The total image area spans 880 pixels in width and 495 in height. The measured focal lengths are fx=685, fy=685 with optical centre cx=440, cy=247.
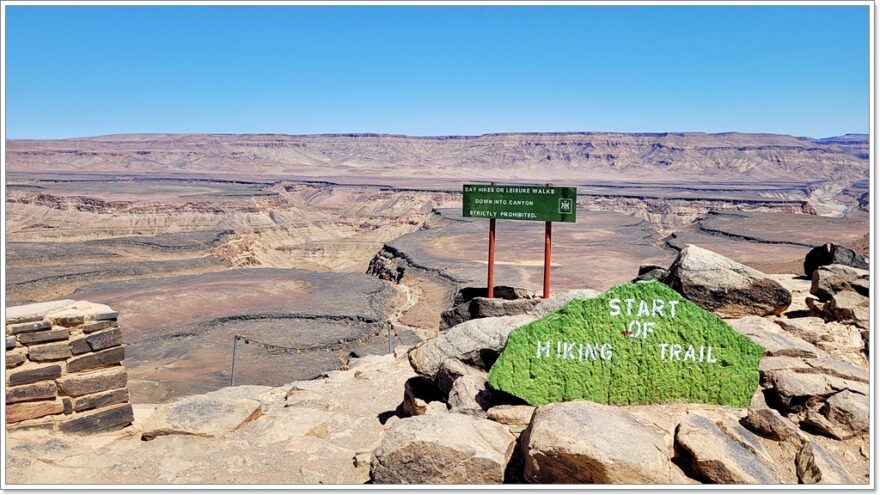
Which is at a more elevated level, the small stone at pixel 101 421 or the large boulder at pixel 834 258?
the large boulder at pixel 834 258

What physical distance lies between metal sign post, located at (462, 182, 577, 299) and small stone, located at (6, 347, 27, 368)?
20.1 ft

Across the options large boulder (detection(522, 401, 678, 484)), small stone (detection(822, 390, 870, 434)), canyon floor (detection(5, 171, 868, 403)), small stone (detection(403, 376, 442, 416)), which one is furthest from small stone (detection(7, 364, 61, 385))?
canyon floor (detection(5, 171, 868, 403))

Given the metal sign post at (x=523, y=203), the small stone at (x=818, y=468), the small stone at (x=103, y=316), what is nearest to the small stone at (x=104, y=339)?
the small stone at (x=103, y=316)

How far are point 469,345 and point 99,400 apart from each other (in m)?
4.15

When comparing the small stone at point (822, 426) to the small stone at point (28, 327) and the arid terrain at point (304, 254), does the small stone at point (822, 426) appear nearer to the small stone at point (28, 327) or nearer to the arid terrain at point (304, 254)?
the small stone at point (28, 327)

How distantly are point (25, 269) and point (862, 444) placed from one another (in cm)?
4012

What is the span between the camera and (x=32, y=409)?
23.2ft

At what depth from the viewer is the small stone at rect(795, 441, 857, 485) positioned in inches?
204

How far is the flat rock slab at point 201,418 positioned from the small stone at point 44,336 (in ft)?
4.18

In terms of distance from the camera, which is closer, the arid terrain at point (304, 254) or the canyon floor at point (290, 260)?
the canyon floor at point (290, 260)

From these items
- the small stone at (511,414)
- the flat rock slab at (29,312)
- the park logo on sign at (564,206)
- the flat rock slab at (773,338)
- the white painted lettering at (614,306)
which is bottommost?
the small stone at (511,414)

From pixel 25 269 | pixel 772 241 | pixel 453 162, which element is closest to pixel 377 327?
pixel 25 269

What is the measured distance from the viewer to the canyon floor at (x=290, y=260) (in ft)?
75.7

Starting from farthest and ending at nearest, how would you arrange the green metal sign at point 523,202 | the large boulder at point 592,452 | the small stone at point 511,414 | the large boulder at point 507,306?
the green metal sign at point 523,202 → the large boulder at point 507,306 → the small stone at point 511,414 → the large boulder at point 592,452
